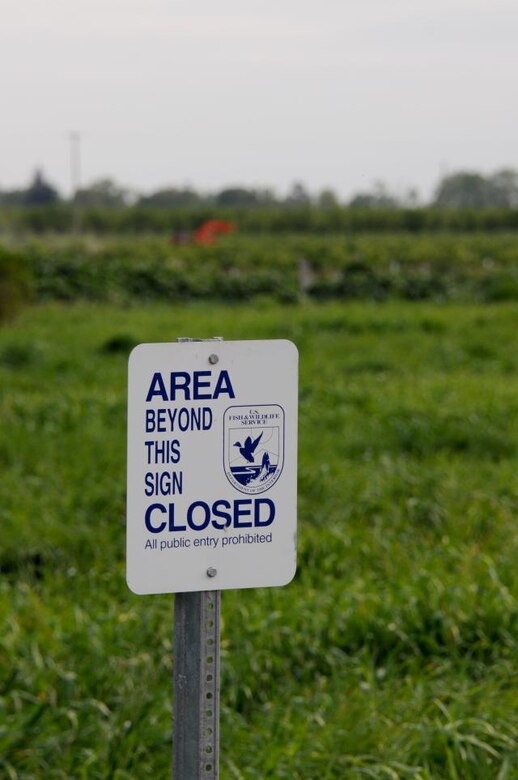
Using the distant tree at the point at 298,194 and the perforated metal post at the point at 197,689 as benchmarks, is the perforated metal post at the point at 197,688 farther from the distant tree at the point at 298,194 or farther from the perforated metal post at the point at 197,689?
the distant tree at the point at 298,194

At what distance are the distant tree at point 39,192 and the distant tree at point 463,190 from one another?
3596 cm

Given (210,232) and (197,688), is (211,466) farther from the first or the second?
(210,232)

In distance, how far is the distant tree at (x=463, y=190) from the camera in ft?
162

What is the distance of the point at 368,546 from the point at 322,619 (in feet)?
3.78

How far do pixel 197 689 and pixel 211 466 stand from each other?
38 cm

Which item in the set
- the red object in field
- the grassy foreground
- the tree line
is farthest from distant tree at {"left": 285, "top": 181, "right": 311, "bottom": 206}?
the grassy foreground

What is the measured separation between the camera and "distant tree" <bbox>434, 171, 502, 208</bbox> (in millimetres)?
49469

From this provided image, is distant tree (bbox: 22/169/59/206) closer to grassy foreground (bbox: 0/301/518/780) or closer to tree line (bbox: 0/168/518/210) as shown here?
tree line (bbox: 0/168/518/210)

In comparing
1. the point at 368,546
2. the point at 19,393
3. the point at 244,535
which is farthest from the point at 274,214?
the point at 244,535

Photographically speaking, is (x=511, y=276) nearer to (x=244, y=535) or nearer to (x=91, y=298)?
(x=91, y=298)

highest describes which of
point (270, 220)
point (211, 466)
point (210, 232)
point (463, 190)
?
point (463, 190)

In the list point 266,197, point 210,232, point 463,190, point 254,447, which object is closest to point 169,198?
Result: point 266,197

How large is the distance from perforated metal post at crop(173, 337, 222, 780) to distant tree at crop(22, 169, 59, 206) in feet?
261

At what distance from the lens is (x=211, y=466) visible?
211cm
